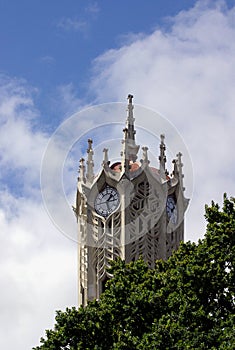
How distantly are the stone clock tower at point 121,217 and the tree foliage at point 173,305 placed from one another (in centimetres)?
2768

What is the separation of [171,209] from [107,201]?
4.42 metres

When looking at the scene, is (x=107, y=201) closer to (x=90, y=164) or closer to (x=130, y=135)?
(x=90, y=164)

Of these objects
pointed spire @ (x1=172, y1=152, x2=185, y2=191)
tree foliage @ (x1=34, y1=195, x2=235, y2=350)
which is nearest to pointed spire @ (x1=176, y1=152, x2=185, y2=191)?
pointed spire @ (x1=172, y1=152, x2=185, y2=191)

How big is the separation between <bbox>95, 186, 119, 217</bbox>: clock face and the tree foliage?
2865 cm

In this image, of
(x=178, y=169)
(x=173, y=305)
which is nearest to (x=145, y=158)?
(x=178, y=169)

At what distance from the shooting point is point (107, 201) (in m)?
64.6

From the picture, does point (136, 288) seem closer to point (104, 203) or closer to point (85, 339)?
point (85, 339)

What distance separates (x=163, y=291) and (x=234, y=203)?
4.21m

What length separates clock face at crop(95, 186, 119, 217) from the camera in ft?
210

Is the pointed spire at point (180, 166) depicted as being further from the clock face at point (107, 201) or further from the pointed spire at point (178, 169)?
the clock face at point (107, 201)

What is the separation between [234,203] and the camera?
115ft

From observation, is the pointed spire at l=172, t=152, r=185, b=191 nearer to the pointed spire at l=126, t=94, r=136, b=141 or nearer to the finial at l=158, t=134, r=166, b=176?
the finial at l=158, t=134, r=166, b=176

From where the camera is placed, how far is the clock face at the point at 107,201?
210ft

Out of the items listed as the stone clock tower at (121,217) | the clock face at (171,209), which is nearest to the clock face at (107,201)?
the stone clock tower at (121,217)
